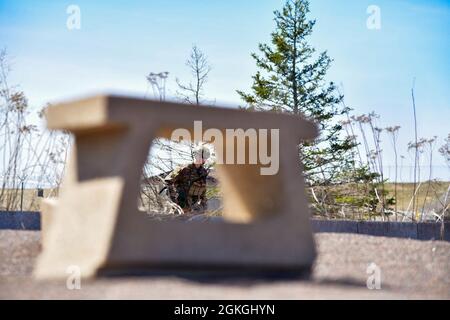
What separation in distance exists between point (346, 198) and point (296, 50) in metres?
7.00

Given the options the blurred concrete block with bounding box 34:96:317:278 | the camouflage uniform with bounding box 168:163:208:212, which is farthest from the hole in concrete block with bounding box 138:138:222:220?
the blurred concrete block with bounding box 34:96:317:278

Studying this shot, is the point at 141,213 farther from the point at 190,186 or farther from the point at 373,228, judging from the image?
the point at 190,186

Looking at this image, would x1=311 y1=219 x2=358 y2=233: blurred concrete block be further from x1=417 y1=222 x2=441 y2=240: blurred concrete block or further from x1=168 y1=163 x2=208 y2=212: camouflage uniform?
x1=168 y1=163 x2=208 y2=212: camouflage uniform

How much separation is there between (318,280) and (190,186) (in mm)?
5904

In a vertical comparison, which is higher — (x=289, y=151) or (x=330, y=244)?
(x=289, y=151)

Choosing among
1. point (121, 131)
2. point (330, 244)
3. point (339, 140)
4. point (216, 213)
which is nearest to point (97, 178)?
point (121, 131)

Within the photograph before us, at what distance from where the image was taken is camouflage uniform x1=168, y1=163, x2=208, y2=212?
9594mm

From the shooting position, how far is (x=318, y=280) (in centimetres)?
400

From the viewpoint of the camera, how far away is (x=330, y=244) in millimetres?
5523

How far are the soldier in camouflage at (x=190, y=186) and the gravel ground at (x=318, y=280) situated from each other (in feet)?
13.1

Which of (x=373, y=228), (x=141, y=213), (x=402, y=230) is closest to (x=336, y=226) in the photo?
(x=373, y=228)

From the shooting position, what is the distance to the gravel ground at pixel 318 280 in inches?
131

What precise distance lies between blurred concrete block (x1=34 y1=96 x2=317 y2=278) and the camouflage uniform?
5.14 meters
